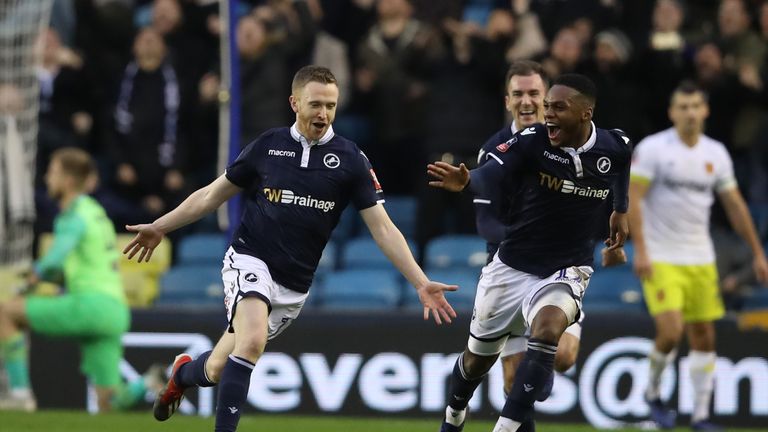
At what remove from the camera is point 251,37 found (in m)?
14.4

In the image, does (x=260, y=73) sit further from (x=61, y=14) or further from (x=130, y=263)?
(x=61, y=14)

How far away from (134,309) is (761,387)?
18.9ft

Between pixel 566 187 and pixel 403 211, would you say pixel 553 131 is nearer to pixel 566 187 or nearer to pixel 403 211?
pixel 566 187

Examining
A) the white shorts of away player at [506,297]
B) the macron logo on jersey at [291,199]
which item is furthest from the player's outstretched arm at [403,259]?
the white shorts of away player at [506,297]

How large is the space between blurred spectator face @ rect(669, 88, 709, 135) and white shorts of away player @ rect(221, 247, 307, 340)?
4.52 metres

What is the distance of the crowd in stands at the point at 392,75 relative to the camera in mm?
13742

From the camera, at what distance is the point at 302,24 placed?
1463 centimetres

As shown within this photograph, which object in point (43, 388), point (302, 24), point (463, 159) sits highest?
point (302, 24)

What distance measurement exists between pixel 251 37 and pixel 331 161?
6513 mm

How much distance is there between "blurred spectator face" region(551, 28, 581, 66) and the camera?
43.4ft

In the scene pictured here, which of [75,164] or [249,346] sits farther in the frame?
[75,164]

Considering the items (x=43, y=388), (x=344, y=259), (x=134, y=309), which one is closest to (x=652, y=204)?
(x=344, y=259)

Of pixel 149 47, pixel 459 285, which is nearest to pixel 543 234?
pixel 459 285

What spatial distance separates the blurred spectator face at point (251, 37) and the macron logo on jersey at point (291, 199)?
6.45m
